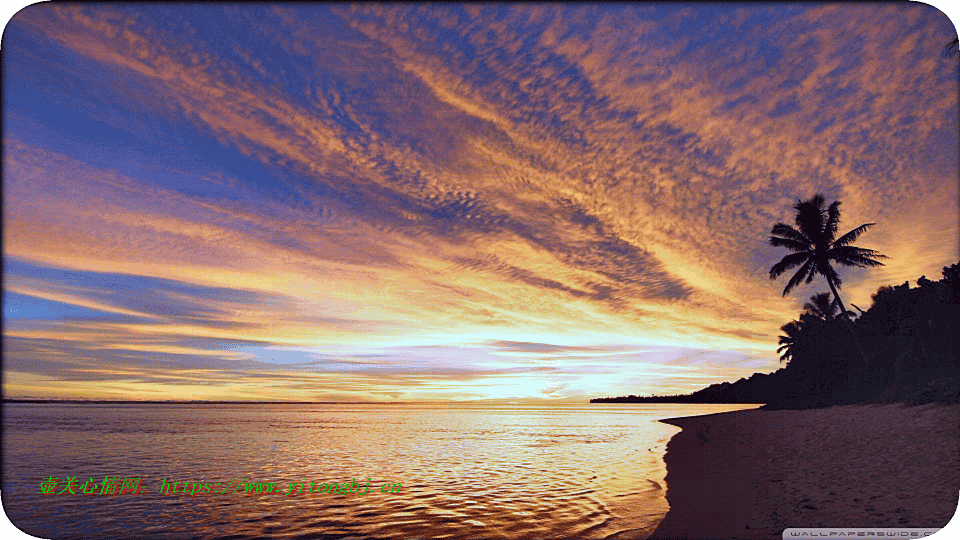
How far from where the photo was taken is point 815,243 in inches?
1382

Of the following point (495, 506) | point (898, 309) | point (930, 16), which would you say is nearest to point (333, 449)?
point (495, 506)

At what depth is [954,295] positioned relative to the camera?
63.9 ft

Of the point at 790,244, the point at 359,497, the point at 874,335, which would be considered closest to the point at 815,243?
the point at 790,244

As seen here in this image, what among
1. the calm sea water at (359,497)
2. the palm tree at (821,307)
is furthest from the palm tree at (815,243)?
the palm tree at (821,307)

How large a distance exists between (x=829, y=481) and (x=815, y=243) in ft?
96.8

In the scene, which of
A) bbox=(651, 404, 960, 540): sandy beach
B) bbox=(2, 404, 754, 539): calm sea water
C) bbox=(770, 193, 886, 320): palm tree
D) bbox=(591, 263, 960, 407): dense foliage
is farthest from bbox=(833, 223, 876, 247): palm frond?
bbox=(2, 404, 754, 539): calm sea water

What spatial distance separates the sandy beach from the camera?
8758mm

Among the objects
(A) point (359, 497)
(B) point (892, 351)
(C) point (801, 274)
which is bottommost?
(A) point (359, 497)

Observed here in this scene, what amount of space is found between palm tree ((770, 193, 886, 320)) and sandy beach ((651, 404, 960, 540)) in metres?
17.2

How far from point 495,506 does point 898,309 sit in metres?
33.7

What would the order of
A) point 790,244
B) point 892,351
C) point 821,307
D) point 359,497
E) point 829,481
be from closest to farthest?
point 829,481
point 359,497
point 892,351
point 790,244
point 821,307

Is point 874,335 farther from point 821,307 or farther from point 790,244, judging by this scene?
point 821,307

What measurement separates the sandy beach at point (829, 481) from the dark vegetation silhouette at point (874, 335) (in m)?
5.23

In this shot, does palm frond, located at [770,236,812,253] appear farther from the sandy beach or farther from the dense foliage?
the sandy beach
